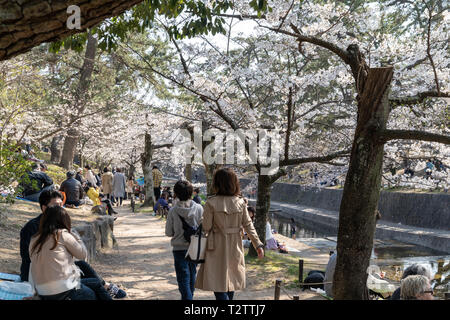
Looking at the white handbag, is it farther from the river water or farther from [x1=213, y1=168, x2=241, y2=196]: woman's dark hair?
the river water

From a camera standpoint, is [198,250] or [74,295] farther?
[198,250]

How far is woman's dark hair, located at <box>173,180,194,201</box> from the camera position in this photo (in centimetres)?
459

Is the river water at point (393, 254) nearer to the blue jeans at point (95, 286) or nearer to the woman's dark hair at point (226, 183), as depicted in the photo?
the woman's dark hair at point (226, 183)

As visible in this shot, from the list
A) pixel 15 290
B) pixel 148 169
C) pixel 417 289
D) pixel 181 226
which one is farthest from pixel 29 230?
pixel 148 169

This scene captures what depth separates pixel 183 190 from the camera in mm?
4598

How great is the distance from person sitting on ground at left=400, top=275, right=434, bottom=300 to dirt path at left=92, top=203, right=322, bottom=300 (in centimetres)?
263

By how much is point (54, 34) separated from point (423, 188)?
21572mm

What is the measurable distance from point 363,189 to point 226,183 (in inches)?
57.9

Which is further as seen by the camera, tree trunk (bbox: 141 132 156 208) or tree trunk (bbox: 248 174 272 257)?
tree trunk (bbox: 141 132 156 208)

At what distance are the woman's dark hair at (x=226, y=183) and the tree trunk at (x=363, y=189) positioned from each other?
4.27 feet

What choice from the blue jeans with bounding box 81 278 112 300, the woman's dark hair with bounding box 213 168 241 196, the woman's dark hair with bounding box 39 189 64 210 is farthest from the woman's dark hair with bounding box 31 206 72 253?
the woman's dark hair with bounding box 213 168 241 196

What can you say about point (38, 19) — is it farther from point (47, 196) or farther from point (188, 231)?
point (188, 231)

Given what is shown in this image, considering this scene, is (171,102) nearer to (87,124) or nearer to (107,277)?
(87,124)

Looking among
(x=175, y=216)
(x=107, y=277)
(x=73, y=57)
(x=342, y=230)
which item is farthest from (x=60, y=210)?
(x=73, y=57)
